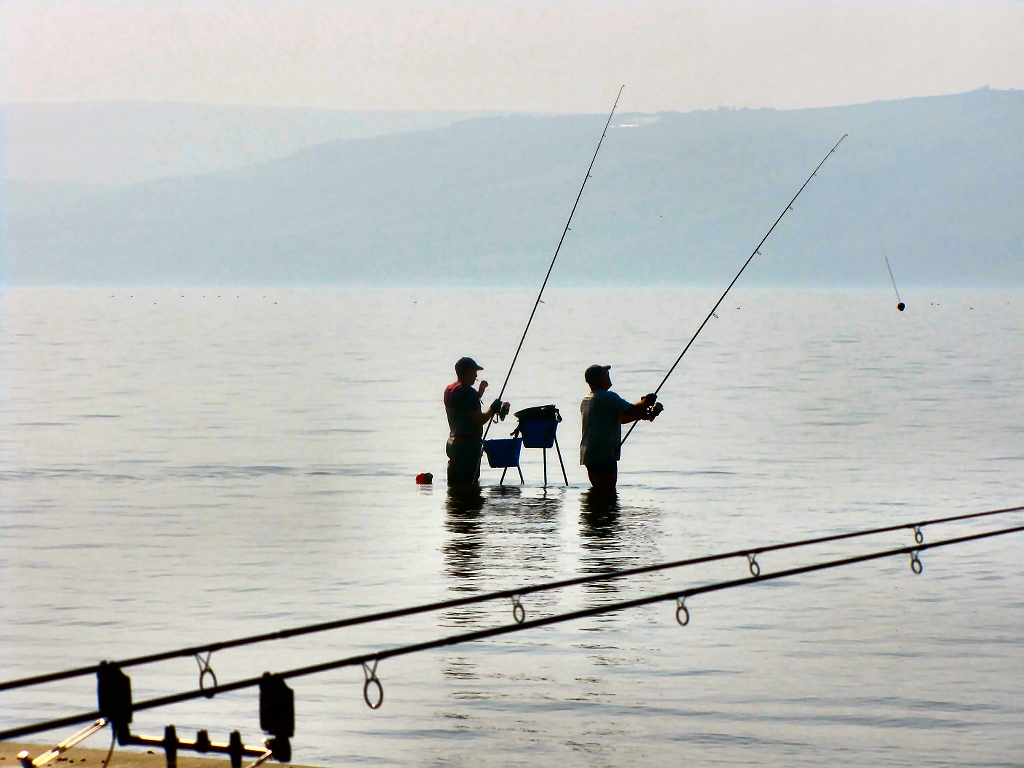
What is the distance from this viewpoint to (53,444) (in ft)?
75.6

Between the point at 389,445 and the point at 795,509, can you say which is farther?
the point at 389,445

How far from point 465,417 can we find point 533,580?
343 cm

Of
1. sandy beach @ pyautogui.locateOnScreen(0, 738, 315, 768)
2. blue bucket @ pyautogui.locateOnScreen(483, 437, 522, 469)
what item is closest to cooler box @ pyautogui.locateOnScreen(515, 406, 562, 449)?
blue bucket @ pyautogui.locateOnScreen(483, 437, 522, 469)

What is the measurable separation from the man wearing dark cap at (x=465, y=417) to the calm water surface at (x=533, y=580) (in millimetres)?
482

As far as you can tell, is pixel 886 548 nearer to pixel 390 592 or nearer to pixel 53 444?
pixel 390 592

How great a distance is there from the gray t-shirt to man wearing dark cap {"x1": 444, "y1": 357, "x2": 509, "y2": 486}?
2.41 ft

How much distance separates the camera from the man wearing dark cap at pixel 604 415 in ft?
45.1

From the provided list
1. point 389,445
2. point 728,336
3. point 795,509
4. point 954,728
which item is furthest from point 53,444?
point 728,336

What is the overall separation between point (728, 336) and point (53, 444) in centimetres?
5821

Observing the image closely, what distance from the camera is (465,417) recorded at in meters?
14.6

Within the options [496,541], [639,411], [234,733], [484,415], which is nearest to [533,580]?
[496,541]

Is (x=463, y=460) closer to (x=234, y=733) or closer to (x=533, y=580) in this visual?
(x=533, y=580)

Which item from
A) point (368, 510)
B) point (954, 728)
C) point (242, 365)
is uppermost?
point (242, 365)

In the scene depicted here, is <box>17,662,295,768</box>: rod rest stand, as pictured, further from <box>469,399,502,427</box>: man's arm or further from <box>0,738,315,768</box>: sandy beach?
<box>469,399,502,427</box>: man's arm
